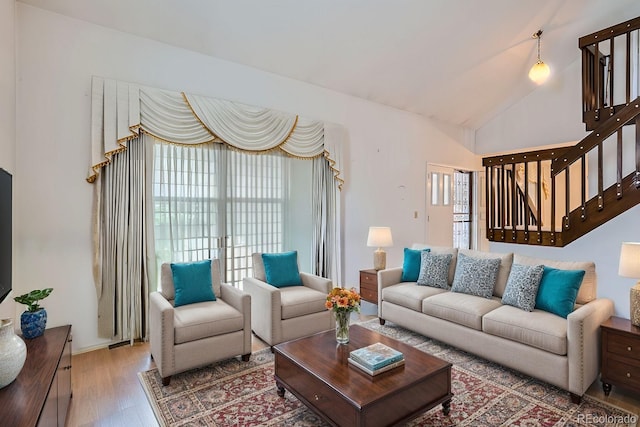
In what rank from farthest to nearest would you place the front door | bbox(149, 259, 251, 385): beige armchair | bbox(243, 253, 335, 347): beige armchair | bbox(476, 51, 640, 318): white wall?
the front door < bbox(476, 51, 640, 318): white wall < bbox(243, 253, 335, 347): beige armchair < bbox(149, 259, 251, 385): beige armchair

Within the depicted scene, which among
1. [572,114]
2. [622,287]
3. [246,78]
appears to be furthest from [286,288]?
[572,114]

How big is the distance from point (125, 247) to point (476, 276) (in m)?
3.48

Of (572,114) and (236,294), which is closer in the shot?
(236,294)

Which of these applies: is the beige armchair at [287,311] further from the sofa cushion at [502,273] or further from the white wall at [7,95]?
the white wall at [7,95]

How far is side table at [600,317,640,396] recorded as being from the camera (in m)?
2.33

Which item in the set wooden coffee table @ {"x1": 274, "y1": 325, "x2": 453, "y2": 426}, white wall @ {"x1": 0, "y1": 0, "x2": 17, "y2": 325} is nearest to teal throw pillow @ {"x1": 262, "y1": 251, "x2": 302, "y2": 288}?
wooden coffee table @ {"x1": 274, "y1": 325, "x2": 453, "y2": 426}

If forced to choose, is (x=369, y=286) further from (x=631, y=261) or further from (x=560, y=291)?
(x=631, y=261)

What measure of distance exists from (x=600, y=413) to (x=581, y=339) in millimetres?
469

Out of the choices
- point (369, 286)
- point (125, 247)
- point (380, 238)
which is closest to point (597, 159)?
point (380, 238)

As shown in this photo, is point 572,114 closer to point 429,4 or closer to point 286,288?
point 429,4

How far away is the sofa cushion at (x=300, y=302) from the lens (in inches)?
132

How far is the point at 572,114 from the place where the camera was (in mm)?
5641

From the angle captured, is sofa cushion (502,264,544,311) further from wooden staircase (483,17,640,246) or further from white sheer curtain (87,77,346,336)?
white sheer curtain (87,77,346,336)

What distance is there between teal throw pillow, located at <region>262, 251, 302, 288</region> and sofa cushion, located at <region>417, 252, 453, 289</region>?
4.63 feet
